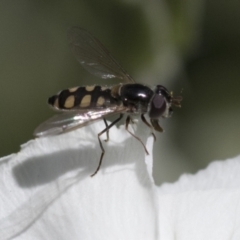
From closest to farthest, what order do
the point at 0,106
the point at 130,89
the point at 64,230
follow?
the point at 64,230, the point at 130,89, the point at 0,106

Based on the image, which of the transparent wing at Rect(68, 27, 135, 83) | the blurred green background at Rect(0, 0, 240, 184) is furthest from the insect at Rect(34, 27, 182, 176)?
the blurred green background at Rect(0, 0, 240, 184)

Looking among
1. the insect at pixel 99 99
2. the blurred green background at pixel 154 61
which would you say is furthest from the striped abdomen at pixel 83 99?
the blurred green background at pixel 154 61

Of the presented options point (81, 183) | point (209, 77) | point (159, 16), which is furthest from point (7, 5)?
point (81, 183)

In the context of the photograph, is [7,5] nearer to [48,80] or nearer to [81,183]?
[48,80]

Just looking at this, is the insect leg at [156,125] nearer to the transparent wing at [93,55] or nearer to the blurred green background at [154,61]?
the transparent wing at [93,55]

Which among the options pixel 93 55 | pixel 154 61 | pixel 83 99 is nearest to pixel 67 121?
pixel 83 99

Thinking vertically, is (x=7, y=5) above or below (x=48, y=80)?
above

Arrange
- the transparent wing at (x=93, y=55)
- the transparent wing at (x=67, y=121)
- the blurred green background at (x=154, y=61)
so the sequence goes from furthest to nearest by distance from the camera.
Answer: the blurred green background at (x=154, y=61), the transparent wing at (x=93, y=55), the transparent wing at (x=67, y=121)
